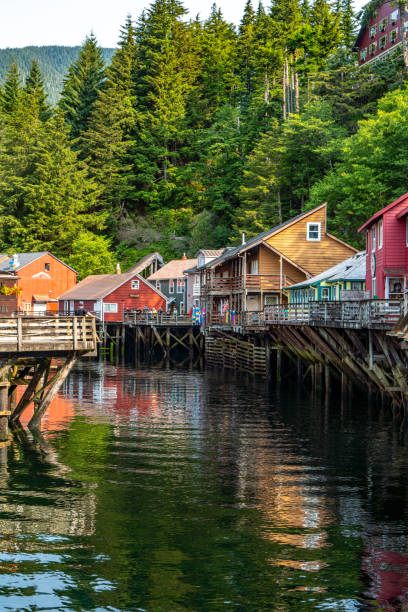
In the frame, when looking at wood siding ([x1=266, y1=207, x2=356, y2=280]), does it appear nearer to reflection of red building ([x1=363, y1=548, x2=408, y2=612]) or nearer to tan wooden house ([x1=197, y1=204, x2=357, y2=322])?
tan wooden house ([x1=197, y1=204, x2=357, y2=322])

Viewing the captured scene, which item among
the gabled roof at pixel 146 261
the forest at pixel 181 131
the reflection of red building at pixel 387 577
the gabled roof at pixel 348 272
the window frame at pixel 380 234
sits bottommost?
the reflection of red building at pixel 387 577

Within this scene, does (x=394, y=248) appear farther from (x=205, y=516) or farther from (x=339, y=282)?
(x=205, y=516)

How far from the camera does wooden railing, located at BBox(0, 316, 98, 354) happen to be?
74.0 feet

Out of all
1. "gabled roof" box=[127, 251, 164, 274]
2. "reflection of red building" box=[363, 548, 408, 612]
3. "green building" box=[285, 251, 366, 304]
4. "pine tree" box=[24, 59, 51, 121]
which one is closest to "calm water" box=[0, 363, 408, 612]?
"reflection of red building" box=[363, 548, 408, 612]

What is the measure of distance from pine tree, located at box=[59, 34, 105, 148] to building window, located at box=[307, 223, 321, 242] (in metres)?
64.9

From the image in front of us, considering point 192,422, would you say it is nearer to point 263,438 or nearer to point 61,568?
point 263,438

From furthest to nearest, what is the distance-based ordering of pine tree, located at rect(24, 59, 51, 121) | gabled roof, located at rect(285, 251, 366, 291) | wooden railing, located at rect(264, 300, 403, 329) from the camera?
pine tree, located at rect(24, 59, 51, 121)
gabled roof, located at rect(285, 251, 366, 291)
wooden railing, located at rect(264, 300, 403, 329)

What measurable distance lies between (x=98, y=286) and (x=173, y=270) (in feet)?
31.1

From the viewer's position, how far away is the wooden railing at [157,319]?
224 ft

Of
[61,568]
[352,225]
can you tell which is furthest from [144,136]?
[61,568]

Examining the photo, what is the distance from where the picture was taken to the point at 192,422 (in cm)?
2975

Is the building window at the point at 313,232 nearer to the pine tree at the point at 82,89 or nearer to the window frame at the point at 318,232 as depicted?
the window frame at the point at 318,232

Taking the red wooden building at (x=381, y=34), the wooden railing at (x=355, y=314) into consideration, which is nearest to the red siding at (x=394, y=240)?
the wooden railing at (x=355, y=314)

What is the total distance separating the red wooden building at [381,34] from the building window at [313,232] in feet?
101
